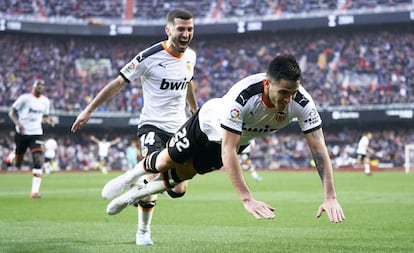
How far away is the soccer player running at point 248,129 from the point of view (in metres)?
6.45

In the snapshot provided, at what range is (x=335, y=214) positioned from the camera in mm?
6516

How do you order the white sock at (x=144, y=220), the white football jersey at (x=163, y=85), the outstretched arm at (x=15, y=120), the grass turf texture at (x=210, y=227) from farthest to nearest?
the outstretched arm at (x=15, y=120), the white football jersey at (x=163, y=85), the white sock at (x=144, y=220), the grass turf texture at (x=210, y=227)

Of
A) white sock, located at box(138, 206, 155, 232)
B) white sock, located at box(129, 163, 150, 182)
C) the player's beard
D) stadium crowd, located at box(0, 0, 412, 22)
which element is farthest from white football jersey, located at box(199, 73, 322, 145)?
stadium crowd, located at box(0, 0, 412, 22)

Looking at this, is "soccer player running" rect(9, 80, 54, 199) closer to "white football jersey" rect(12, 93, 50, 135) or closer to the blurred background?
"white football jersey" rect(12, 93, 50, 135)

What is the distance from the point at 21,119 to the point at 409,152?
28.9 m

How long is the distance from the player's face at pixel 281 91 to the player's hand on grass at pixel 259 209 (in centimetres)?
97

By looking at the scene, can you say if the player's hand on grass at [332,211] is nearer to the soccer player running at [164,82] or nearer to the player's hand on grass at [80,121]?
the soccer player running at [164,82]

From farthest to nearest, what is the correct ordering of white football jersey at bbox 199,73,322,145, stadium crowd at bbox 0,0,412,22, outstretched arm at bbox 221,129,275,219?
stadium crowd at bbox 0,0,412,22
white football jersey at bbox 199,73,322,145
outstretched arm at bbox 221,129,275,219

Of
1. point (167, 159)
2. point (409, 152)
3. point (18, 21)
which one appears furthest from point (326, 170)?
point (18, 21)

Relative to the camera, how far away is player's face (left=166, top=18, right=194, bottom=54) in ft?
31.4

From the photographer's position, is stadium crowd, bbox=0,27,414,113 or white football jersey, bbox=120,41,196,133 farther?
stadium crowd, bbox=0,27,414,113

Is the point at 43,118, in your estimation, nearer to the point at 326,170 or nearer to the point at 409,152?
the point at 326,170

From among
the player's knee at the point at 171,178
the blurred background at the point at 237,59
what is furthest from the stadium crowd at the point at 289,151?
the player's knee at the point at 171,178

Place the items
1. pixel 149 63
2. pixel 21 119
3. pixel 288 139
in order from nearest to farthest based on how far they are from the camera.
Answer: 1. pixel 149 63
2. pixel 21 119
3. pixel 288 139
